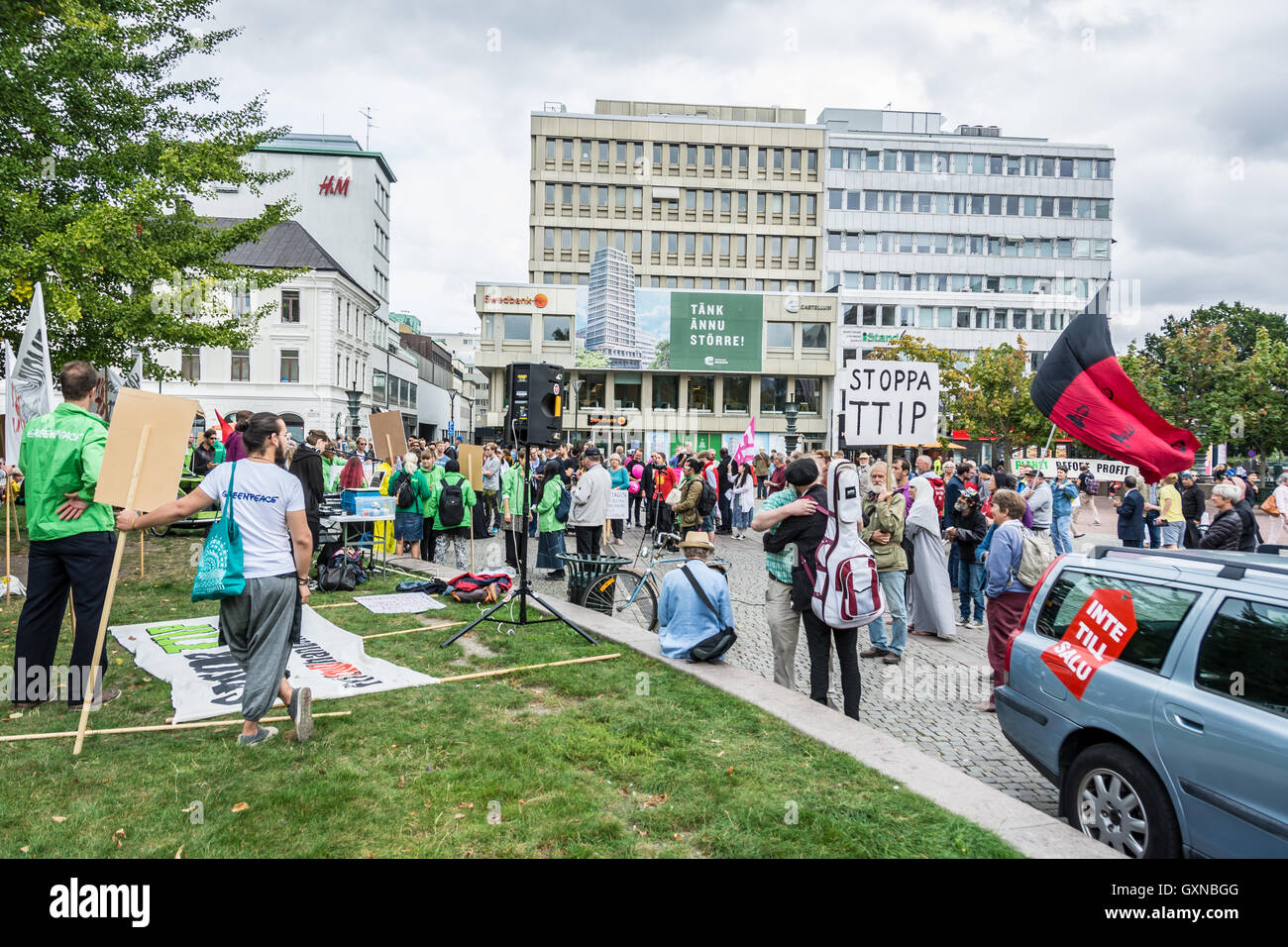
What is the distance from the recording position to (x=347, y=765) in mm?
4352

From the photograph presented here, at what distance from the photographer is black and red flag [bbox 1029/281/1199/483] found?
709 centimetres

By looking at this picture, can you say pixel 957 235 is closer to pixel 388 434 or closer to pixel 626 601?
pixel 388 434

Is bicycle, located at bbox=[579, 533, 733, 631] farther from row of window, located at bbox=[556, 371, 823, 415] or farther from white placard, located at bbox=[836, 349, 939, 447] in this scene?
row of window, located at bbox=[556, 371, 823, 415]

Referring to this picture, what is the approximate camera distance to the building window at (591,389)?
55.8m

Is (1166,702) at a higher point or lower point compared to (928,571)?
higher

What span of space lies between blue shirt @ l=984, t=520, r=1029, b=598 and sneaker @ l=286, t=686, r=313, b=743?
16.7 feet

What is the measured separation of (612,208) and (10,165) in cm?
5302

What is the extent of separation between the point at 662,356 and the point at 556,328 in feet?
25.4

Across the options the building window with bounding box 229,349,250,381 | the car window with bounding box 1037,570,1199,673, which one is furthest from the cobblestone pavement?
the building window with bounding box 229,349,250,381

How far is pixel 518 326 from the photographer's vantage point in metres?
54.9

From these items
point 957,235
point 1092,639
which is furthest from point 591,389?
point 1092,639

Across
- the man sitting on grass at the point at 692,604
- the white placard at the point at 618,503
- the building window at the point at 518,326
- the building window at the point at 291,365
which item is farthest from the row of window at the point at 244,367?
the man sitting on grass at the point at 692,604

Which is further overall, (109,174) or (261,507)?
(109,174)
